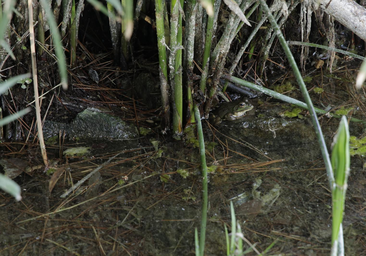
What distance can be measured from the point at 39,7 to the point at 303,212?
1.53 metres

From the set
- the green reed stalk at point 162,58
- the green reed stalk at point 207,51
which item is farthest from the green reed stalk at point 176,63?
the green reed stalk at point 207,51

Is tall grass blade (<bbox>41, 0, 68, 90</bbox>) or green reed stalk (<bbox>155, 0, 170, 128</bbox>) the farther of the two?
green reed stalk (<bbox>155, 0, 170, 128</bbox>)

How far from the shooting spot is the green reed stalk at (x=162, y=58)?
1540 mm

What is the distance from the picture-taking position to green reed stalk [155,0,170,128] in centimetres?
154

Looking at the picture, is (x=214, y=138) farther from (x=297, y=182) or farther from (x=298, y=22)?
(x=298, y=22)

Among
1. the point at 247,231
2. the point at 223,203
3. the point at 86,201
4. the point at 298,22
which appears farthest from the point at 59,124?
the point at 298,22

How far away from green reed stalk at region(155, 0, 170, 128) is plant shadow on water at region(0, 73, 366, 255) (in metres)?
0.18

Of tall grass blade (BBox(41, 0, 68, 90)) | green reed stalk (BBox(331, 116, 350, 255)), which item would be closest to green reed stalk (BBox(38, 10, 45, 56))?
tall grass blade (BBox(41, 0, 68, 90))

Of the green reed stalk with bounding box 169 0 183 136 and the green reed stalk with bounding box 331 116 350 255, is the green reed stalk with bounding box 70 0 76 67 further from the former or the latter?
the green reed stalk with bounding box 331 116 350 255

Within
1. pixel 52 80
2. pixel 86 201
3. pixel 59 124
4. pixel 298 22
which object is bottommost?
pixel 86 201

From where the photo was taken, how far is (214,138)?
197cm

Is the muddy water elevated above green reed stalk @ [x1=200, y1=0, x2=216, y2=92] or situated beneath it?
situated beneath

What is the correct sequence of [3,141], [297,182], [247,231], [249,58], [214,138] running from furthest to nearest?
1. [249,58]
2. [214,138]
3. [3,141]
4. [297,182]
5. [247,231]

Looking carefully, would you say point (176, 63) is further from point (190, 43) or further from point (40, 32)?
point (40, 32)
